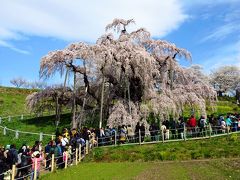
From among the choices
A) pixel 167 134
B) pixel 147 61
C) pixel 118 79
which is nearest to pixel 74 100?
pixel 118 79

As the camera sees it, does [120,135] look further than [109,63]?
No

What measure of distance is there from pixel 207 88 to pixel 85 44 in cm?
1484

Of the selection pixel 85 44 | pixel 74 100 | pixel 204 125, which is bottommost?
pixel 204 125

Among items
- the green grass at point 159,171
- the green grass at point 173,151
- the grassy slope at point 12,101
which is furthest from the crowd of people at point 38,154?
the grassy slope at point 12,101

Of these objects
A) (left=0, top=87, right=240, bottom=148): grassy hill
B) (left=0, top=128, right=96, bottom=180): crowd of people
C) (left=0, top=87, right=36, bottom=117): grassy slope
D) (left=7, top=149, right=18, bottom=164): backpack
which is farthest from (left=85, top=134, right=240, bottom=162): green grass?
(left=0, top=87, right=36, bottom=117): grassy slope

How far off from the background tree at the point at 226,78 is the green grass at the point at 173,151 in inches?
2674

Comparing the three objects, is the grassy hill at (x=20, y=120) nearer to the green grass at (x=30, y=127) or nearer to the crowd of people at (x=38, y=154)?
the green grass at (x=30, y=127)

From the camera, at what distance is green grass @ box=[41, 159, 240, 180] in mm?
17594

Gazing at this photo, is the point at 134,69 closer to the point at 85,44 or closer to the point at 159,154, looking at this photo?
the point at 85,44

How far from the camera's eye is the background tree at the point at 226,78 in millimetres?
92312

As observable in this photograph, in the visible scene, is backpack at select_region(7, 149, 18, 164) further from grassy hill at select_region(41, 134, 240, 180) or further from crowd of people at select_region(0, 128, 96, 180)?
grassy hill at select_region(41, 134, 240, 180)

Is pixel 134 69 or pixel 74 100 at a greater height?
pixel 134 69

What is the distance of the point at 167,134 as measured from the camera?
94.1ft

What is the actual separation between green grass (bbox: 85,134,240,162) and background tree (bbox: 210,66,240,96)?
67.9 metres
